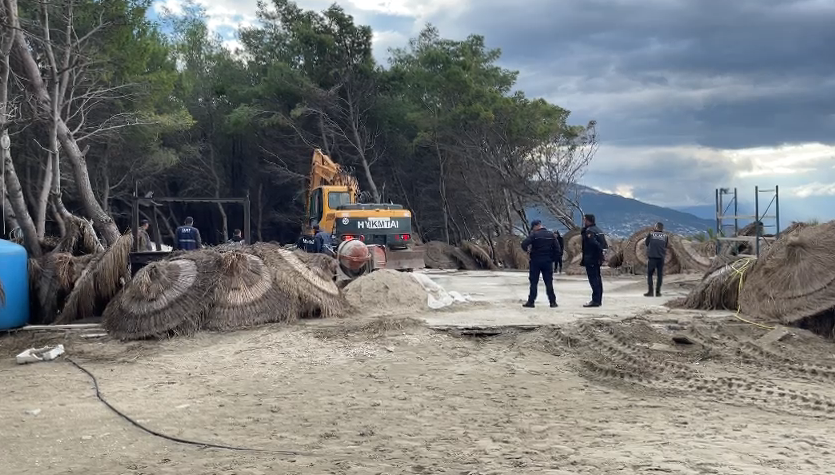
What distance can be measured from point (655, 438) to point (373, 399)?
8.43ft

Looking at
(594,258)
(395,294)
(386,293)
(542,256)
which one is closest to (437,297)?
(395,294)

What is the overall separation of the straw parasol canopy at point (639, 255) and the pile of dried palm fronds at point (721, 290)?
7611 mm

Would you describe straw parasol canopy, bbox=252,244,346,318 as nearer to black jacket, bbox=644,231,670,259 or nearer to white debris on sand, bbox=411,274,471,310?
white debris on sand, bbox=411,274,471,310

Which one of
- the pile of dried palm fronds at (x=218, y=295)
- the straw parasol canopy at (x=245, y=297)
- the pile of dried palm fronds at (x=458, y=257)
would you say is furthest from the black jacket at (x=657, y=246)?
the pile of dried palm fronds at (x=458, y=257)

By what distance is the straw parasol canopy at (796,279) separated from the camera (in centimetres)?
1009

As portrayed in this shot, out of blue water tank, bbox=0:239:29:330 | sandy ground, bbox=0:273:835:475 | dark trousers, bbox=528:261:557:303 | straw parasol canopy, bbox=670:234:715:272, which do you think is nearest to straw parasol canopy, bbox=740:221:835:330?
sandy ground, bbox=0:273:835:475

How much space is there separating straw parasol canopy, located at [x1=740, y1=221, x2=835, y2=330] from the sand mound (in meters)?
5.07

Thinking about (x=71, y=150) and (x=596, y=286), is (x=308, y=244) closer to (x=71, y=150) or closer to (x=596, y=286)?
(x=71, y=150)

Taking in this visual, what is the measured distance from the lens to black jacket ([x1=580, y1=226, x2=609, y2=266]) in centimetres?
1222

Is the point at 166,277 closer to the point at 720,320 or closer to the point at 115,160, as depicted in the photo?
the point at 720,320

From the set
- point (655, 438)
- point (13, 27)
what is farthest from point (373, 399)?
point (13, 27)

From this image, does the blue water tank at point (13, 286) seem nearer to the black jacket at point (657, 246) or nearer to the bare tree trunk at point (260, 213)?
the black jacket at point (657, 246)

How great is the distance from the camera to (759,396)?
679 cm

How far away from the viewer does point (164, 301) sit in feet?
32.7
